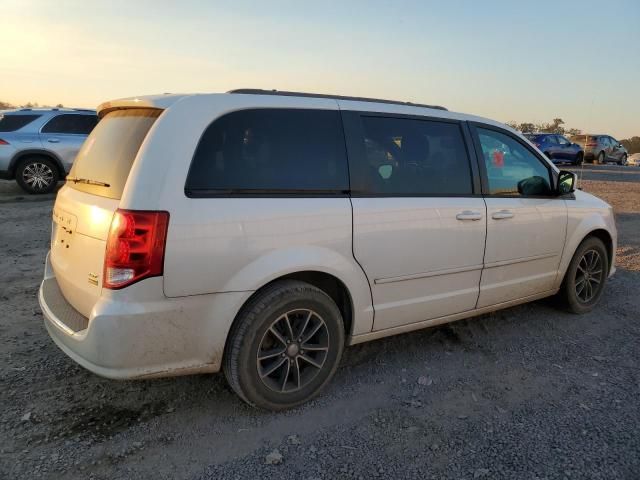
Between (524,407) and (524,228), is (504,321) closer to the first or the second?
(524,228)

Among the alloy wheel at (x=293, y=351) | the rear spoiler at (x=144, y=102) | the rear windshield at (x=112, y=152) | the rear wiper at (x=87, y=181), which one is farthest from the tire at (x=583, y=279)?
the rear wiper at (x=87, y=181)

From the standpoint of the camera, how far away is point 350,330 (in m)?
3.35

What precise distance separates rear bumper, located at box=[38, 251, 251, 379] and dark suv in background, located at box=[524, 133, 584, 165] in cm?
2311

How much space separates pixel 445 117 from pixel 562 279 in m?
1.96

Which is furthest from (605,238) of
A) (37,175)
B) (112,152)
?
(37,175)

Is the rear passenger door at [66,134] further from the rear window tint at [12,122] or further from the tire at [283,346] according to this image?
the tire at [283,346]

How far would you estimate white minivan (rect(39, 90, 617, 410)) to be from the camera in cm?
261

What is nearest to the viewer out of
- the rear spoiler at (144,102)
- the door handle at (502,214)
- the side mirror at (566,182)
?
the rear spoiler at (144,102)

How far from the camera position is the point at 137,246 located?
2.54 meters

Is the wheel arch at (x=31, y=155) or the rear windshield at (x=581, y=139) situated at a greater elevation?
the rear windshield at (x=581, y=139)

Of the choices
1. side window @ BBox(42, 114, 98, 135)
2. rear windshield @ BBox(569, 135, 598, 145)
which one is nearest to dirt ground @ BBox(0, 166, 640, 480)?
side window @ BBox(42, 114, 98, 135)

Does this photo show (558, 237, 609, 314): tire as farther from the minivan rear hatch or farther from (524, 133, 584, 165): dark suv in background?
(524, 133, 584, 165): dark suv in background

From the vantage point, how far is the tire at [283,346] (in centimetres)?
Result: 287

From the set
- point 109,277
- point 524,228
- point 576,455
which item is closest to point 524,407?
point 576,455
